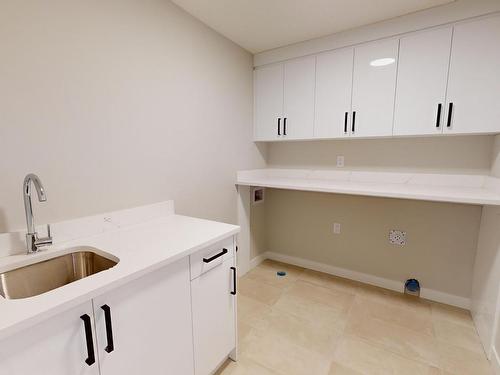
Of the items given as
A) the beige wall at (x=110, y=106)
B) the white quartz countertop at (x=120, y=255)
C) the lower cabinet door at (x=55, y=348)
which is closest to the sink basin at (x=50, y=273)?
the white quartz countertop at (x=120, y=255)

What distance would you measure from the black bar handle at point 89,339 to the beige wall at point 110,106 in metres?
0.66

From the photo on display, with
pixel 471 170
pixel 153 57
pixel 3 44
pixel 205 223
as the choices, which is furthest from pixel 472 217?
pixel 3 44

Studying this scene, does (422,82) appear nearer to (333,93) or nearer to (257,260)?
(333,93)

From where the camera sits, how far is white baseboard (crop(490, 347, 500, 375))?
1.44 m

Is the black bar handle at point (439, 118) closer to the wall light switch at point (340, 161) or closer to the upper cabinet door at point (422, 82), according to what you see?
the upper cabinet door at point (422, 82)

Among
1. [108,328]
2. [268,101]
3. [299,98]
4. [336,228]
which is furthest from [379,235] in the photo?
[108,328]

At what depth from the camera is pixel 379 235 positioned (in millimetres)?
2426

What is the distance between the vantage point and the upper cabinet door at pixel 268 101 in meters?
2.54

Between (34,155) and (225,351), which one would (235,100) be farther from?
(225,351)

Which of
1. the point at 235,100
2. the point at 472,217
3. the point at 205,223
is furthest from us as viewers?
the point at 235,100

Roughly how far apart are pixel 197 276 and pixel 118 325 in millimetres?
401

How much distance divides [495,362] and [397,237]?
3.41ft

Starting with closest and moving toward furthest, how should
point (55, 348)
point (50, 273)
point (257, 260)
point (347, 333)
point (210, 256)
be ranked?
point (55, 348) < point (50, 273) < point (210, 256) < point (347, 333) < point (257, 260)

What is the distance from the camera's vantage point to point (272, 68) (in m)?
2.54
